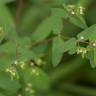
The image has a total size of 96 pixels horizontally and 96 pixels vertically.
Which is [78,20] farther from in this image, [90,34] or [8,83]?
[8,83]

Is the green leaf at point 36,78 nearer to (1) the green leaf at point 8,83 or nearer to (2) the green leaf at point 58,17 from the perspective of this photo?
(1) the green leaf at point 8,83

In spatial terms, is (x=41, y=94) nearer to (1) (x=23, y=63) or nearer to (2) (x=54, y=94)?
(2) (x=54, y=94)

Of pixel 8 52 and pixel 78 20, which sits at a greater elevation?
pixel 78 20

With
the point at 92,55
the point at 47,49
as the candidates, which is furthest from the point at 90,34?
the point at 47,49

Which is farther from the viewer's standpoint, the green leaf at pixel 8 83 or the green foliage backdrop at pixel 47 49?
the green leaf at pixel 8 83

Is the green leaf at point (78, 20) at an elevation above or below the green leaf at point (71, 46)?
above

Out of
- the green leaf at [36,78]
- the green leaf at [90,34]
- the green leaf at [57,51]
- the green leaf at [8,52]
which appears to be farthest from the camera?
the green leaf at [36,78]

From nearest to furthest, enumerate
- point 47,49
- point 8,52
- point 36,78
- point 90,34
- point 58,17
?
1. point 90,34
2. point 58,17
3. point 8,52
4. point 36,78
5. point 47,49

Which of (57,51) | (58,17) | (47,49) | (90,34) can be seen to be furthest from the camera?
(47,49)

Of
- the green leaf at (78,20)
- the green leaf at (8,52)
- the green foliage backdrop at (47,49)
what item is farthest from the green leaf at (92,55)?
the green leaf at (8,52)
